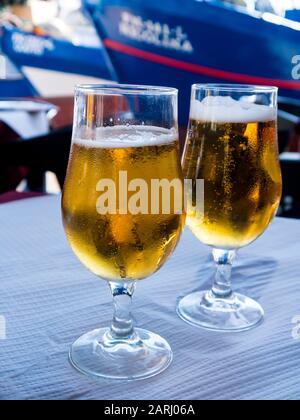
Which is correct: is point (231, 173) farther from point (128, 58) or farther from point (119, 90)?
point (128, 58)

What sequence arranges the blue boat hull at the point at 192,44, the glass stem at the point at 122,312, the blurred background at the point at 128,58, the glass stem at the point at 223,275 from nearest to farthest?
1. the glass stem at the point at 122,312
2. the glass stem at the point at 223,275
3. the blurred background at the point at 128,58
4. the blue boat hull at the point at 192,44

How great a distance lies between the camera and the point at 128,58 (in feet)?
8.56

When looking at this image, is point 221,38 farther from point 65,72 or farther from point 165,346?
point 165,346

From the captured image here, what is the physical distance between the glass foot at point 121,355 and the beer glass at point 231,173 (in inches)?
2.9

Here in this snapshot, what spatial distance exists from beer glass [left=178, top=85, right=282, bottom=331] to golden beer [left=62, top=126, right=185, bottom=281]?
0.36ft

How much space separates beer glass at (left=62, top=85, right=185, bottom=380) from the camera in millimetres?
511

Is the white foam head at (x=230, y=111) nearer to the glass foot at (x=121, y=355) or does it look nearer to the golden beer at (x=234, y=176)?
the golden beer at (x=234, y=176)

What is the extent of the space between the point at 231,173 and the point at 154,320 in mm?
209

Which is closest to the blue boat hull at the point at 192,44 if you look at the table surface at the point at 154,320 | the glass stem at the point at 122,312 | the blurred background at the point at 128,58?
the blurred background at the point at 128,58

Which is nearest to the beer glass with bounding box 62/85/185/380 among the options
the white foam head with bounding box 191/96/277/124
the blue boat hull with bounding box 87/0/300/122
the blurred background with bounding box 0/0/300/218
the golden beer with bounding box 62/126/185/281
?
the golden beer with bounding box 62/126/185/281

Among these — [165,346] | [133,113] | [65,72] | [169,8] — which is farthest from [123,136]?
[65,72]

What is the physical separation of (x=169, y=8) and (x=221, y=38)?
0.32m

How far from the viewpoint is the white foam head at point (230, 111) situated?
650 millimetres

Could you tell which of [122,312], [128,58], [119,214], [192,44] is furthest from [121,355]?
[128,58]
